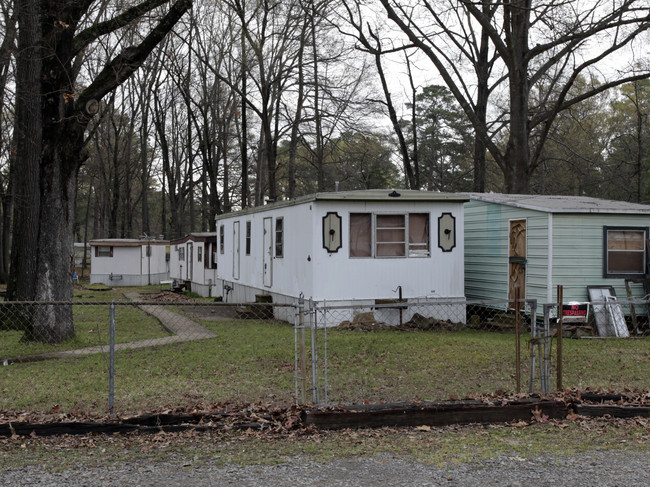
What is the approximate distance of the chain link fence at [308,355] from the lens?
24.5 ft

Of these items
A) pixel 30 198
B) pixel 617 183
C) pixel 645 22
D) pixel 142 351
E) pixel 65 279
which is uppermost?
pixel 645 22

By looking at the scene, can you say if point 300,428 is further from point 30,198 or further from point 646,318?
point 646,318

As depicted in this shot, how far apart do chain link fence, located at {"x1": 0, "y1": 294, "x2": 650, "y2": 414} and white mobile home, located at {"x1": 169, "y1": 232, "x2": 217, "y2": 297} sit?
8012mm

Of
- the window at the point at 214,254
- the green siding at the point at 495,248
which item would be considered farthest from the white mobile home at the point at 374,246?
the window at the point at 214,254

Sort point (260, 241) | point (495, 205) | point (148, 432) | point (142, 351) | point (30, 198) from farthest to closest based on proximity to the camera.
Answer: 1. point (260, 241)
2. point (495, 205)
3. point (30, 198)
4. point (142, 351)
5. point (148, 432)

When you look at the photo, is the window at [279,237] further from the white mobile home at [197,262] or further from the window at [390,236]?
the white mobile home at [197,262]

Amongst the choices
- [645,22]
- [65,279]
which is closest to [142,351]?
[65,279]

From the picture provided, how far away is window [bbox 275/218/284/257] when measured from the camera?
1642 centimetres

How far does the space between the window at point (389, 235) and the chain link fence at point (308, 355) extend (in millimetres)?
1297

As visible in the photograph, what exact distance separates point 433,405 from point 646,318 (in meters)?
9.86

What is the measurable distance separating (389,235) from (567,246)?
3.66 m

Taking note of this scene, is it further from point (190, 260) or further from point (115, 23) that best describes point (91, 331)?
point (190, 260)

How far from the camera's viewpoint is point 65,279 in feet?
39.3

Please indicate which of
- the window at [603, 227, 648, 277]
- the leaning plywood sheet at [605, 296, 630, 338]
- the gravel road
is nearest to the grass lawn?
the gravel road
